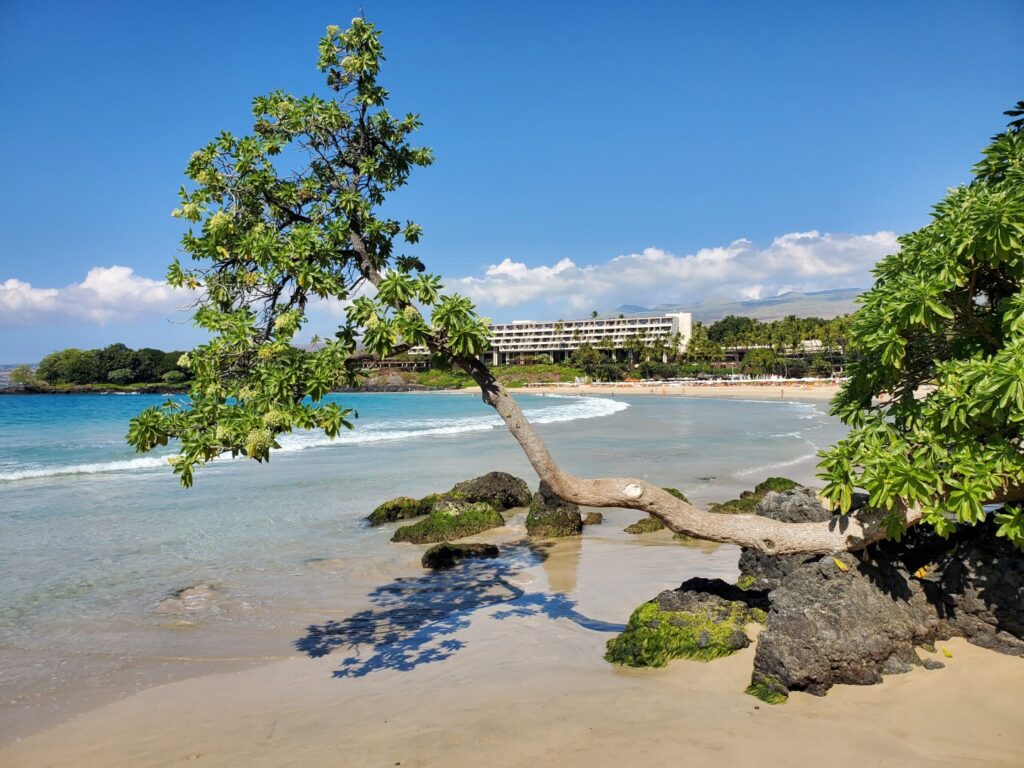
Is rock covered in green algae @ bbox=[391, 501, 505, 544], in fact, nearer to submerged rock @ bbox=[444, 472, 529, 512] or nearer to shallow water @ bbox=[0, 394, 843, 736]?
shallow water @ bbox=[0, 394, 843, 736]

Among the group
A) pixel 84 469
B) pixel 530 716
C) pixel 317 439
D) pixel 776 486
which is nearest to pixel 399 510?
pixel 776 486

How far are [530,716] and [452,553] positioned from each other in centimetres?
678

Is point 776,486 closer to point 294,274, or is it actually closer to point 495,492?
point 495,492

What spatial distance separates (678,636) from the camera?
723cm

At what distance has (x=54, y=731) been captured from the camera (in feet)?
22.2

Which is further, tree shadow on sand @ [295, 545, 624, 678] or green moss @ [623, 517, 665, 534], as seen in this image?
green moss @ [623, 517, 665, 534]

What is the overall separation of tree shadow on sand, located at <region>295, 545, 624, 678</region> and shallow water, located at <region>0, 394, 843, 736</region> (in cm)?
28

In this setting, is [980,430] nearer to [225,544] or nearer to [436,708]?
[436,708]

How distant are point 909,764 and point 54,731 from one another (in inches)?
296

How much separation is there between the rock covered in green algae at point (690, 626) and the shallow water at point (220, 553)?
1621mm

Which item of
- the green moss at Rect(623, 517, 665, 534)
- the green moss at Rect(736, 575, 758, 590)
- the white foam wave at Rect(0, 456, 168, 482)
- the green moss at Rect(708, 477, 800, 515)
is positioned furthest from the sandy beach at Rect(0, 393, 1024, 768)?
the white foam wave at Rect(0, 456, 168, 482)

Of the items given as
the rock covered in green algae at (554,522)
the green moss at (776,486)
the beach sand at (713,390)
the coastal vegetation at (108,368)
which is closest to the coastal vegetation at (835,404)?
the rock covered in green algae at (554,522)

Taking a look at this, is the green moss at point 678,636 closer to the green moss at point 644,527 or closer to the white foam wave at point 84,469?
the green moss at point 644,527

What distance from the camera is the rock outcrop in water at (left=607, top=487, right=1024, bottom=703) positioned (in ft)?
20.0
